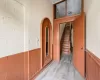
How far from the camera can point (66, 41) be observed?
833 cm

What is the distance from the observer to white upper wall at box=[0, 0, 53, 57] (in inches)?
72.3

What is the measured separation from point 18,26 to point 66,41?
20.8 ft

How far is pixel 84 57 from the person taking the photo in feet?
11.3

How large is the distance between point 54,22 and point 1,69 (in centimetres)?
395

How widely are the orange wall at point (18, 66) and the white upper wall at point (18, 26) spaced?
0.37ft

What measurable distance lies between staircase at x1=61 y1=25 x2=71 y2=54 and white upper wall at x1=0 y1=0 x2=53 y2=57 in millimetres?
4600

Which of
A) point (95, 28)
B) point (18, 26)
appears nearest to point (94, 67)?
point (95, 28)

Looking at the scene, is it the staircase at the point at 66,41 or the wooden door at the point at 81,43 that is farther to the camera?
the staircase at the point at 66,41

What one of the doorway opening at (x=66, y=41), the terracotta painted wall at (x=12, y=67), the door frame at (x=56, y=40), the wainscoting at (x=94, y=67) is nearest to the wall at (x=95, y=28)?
the wainscoting at (x=94, y=67)

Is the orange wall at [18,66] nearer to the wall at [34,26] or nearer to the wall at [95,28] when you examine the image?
the wall at [34,26]

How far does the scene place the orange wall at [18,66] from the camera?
1819 millimetres

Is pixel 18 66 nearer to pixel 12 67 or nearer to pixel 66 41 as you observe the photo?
pixel 12 67

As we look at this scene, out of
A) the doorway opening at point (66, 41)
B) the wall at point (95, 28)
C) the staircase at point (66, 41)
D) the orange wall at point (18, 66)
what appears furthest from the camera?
the staircase at point (66, 41)

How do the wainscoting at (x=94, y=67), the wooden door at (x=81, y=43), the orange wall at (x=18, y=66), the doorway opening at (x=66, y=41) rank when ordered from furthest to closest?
the doorway opening at (x=66, y=41) → the wooden door at (x=81, y=43) → the orange wall at (x=18, y=66) → the wainscoting at (x=94, y=67)
